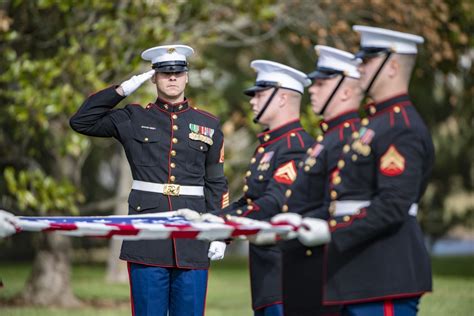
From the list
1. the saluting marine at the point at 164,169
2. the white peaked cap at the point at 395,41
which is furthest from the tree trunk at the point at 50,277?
the white peaked cap at the point at 395,41

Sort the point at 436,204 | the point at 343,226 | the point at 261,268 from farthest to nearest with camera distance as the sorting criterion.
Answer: the point at 436,204 < the point at 261,268 < the point at 343,226

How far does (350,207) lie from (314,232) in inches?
13.6

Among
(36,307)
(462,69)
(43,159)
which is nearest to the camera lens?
(36,307)

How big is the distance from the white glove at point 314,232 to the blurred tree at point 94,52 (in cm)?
780

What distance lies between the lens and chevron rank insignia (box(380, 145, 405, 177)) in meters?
5.04

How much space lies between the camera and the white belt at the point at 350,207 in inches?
205

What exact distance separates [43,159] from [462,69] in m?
7.44

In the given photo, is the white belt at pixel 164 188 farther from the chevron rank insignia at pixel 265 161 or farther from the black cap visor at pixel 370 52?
the black cap visor at pixel 370 52

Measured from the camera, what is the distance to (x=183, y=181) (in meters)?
7.44

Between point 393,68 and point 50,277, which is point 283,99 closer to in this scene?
point 393,68

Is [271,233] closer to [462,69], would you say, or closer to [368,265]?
[368,265]

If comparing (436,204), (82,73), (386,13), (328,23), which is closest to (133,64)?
(82,73)

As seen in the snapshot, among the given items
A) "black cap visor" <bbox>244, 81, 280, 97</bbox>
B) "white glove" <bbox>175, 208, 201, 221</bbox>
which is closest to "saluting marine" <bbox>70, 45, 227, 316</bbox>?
"white glove" <bbox>175, 208, 201, 221</bbox>

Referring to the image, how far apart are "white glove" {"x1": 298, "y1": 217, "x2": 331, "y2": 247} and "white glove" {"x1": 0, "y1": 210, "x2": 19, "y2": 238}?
63.6 inches
